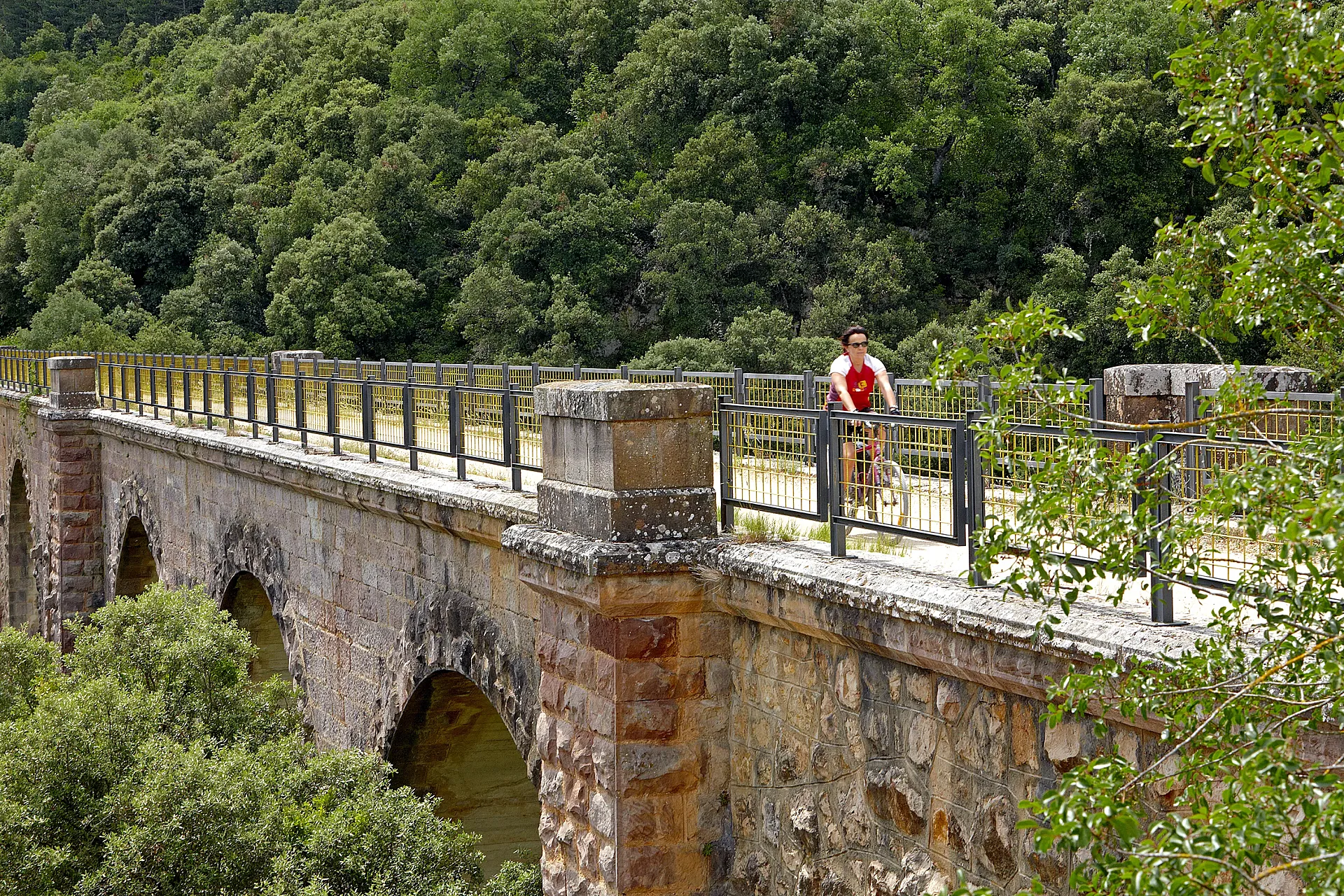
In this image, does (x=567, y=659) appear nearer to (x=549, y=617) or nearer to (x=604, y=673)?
(x=549, y=617)

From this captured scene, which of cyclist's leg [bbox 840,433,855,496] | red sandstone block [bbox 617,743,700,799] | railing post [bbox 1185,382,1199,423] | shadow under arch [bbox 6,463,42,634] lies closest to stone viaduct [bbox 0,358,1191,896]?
red sandstone block [bbox 617,743,700,799]

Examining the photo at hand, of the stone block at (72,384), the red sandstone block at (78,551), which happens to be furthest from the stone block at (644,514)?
the stone block at (72,384)

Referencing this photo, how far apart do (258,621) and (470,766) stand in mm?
4831

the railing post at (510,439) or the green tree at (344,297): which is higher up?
the green tree at (344,297)

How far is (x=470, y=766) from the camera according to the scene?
35.1ft

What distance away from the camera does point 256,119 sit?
5581 cm

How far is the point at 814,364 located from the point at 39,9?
100 m

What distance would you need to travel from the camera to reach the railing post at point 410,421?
953cm

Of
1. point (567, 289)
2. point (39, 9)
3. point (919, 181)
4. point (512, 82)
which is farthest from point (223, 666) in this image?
point (39, 9)

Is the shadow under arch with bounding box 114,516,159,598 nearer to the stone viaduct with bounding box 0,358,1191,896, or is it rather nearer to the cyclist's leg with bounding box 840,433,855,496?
the stone viaduct with bounding box 0,358,1191,896

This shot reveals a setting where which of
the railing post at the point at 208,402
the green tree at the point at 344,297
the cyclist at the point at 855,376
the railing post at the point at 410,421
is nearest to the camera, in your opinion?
the cyclist at the point at 855,376

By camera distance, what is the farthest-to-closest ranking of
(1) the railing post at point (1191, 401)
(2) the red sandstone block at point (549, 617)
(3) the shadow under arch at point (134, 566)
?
(3) the shadow under arch at point (134, 566) < (2) the red sandstone block at point (549, 617) < (1) the railing post at point (1191, 401)

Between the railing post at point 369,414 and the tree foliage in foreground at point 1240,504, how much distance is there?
25.6 feet

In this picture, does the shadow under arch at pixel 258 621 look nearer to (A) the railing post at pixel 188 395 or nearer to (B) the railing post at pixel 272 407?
(B) the railing post at pixel 272 407
